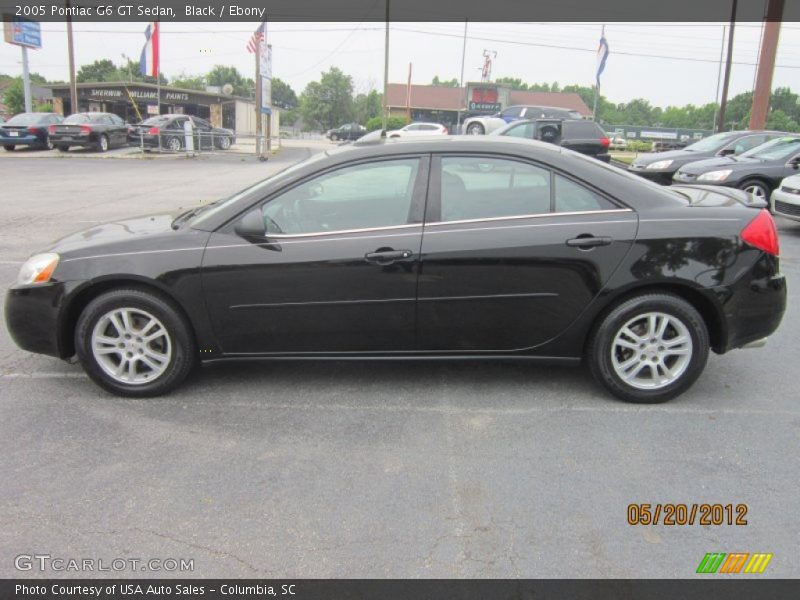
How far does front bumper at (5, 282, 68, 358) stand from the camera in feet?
12.6

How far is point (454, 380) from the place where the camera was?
14.0ft

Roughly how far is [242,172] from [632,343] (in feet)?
62.5

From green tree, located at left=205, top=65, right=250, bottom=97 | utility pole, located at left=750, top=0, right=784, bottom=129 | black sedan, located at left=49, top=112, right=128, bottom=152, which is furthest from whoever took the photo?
green tree, located at left=205, top=65, right=250, bottom=97

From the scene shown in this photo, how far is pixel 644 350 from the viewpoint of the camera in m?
3.86

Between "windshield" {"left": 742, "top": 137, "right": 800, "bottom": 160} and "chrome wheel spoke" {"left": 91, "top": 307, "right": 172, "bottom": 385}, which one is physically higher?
"windshield" {"left": 742, "top": 137, "right": 800, "bottom": 160}

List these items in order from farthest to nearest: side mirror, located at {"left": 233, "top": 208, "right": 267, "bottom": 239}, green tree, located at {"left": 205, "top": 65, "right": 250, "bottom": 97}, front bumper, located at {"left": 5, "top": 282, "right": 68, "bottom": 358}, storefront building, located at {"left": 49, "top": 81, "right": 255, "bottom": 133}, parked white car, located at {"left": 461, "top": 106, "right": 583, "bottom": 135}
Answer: green tree, located at {"left": 205, "top": 65, "right": 250, "bottom": 97} → storefront building, located at {"left": 49, "top": 81, "right": 255, "bottom": 133} → parked white car, located at {"left": 461, "top": 106, "right": 583, "bottom": 135} → front bumper, located at {"left": 5, "top": 282, "right": 68, "bottom": 358} → side mirror, located at {"left": 233, "top": 208, "right": 267, "bottom": 239}

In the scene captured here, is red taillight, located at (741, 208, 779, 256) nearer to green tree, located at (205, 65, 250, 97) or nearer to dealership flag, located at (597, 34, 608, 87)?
dealership flag, located at (597, 34, 608, 87)

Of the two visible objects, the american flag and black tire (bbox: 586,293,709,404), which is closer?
black tire (bbox: 586,293,709,404)

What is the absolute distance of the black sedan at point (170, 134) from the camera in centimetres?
2753

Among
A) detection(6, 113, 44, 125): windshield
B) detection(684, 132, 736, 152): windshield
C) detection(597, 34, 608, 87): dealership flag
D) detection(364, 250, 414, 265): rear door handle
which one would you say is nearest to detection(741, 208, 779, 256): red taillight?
detection(364, 250, 414, 265): rear door handle

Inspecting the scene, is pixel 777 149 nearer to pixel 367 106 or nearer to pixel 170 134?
pixel 170 134

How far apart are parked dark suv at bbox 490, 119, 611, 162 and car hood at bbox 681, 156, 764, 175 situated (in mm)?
5483

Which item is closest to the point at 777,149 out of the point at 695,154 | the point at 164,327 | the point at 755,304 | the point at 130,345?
the point at 695,154
